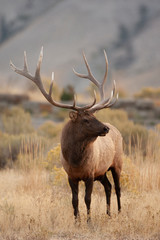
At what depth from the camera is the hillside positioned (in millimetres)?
84875

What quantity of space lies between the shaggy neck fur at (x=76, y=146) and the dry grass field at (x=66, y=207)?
3.41 ft

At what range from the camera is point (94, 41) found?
95750mm

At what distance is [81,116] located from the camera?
22.8 feet

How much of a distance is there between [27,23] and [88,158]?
371 feet

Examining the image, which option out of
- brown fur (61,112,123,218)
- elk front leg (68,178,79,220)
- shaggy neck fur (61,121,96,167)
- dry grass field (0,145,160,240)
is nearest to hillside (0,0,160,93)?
dry grass field (0,145,160,240)

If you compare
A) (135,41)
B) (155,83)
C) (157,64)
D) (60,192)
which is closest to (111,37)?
(135,41)

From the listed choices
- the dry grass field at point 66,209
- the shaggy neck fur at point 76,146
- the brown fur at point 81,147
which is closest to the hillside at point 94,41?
the dry grass field at point 66,209

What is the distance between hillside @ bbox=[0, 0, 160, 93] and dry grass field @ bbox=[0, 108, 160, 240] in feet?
220

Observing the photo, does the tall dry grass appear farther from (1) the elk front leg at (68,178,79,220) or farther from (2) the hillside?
(2) the hillside

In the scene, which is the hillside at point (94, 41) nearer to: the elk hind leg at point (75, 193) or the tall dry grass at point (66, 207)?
the tall dry grass at point (66, 207)

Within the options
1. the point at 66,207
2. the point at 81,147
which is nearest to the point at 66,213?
the point at 66,207

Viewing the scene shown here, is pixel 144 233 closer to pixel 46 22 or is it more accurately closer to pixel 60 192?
pixel 60 192

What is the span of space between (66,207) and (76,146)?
60.7 inches

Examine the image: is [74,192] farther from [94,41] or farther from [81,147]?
[94,41]
